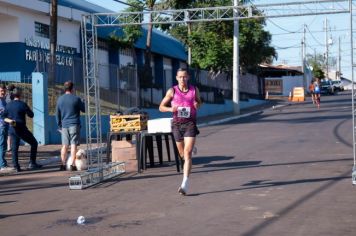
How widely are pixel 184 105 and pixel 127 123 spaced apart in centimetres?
300

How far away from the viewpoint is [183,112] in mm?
10281

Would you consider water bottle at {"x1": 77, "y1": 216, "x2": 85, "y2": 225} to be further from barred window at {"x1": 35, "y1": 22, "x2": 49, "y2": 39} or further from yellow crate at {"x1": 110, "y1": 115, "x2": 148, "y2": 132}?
barred window at {"x1": 35, "y1": 22, "x2": 49, "y2": 39}

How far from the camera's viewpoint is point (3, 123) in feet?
47.1

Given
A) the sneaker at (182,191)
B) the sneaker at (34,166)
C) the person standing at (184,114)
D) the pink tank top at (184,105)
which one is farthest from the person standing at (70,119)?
the sneaker at (182,191)

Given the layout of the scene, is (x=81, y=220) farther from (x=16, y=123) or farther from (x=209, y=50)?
(x=209, y=50)

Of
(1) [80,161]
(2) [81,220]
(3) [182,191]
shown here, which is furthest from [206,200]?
(1) [80,161]

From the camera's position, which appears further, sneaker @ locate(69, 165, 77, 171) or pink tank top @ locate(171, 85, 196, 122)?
sneaker @ locate(69, 165, 77, 171)

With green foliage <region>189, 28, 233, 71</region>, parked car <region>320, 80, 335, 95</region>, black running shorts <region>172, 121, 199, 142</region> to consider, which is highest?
green foliage <region>189, 28, 233, 71</region>

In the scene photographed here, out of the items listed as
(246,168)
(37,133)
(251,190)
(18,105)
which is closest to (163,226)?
(251,190)

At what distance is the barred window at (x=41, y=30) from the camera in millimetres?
30734

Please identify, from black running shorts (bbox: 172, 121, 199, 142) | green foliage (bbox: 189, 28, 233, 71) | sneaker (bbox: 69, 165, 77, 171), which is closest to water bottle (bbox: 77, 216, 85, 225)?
black running shorts (bbox: 172, 121, 199, 142)

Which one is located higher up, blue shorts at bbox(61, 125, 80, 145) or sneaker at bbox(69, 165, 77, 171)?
blue shorts at bbox(61, 125, 80, 145)

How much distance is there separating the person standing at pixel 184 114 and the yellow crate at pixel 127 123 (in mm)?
2580

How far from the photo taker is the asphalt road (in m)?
7.85
